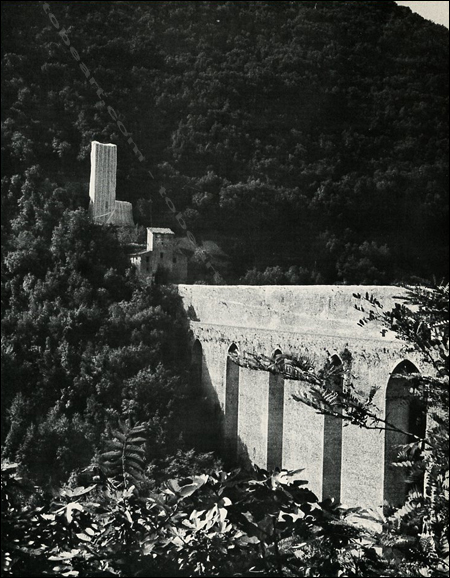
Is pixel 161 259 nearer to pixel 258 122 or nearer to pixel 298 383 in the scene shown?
pixel 298 383

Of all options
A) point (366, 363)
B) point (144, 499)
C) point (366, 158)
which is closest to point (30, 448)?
point (366, 363)

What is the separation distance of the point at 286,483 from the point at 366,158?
34347mm

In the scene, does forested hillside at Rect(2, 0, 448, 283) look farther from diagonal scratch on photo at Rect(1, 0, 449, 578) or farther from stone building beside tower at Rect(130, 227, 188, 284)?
stone building beside tower at Rect(130, 227, 188, 284)

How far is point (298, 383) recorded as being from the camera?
1669 centimetres

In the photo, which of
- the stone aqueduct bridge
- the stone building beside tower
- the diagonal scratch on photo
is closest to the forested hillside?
the diagonal scratch on photo

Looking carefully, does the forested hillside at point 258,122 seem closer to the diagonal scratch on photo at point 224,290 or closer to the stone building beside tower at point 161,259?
the diagonal scratch on photo at point 224,290

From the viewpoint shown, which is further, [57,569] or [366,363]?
[366,363]

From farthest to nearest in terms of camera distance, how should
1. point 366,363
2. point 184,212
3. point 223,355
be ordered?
1. point 184,212
2. point 223,355
3. point 366,363

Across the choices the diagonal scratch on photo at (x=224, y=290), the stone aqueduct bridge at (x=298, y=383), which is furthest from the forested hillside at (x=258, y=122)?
the stone aqueduct bridge at (x=298, y=383)

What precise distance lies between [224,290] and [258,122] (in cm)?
1800

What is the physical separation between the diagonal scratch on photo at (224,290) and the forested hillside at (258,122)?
0.37 ft

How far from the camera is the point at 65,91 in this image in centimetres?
3709

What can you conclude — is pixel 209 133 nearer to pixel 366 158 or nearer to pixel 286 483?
pixel 366 158

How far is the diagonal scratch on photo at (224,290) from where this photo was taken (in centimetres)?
484
